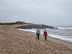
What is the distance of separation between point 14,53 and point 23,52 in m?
0.64

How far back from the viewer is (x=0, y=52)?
714 centimetres

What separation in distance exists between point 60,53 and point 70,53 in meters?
1.00

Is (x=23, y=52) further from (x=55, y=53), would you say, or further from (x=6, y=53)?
(x=55, y=53)

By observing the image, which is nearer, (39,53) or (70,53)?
(39,53)

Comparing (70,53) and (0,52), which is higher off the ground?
(0,52)

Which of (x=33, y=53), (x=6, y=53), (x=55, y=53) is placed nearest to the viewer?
(x=6, y=53)

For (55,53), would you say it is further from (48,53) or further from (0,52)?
(0,52)

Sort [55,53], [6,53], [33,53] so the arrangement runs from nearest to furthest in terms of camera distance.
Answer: [6,53] → [33,53] → [55,53]

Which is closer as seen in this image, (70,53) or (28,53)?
(28,53)

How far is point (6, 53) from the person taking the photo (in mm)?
7086

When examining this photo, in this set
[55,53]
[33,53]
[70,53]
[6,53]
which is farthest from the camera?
[70,53]

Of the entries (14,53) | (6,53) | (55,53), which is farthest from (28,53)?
(55,53)

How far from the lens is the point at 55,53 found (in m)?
8.11

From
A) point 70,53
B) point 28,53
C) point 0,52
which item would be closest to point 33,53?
point 28,53
